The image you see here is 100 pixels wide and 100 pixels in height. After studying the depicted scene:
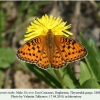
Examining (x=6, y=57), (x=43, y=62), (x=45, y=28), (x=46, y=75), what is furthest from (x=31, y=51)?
(x=6, y=57)

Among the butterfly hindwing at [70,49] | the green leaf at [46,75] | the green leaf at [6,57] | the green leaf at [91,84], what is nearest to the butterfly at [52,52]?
the butterfly hindwing at [70,49]

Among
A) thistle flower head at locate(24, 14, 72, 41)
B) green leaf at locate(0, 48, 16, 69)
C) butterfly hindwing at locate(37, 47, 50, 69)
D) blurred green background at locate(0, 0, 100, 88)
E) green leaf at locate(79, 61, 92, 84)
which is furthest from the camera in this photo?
blurred green background at locate(0, 0, 100, 88)

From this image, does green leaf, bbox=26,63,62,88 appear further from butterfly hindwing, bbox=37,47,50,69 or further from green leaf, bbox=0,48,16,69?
green leaf, bbox=0,48,16,69

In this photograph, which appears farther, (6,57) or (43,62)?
(6,57)

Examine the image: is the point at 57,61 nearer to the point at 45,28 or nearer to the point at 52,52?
the point at 52,52

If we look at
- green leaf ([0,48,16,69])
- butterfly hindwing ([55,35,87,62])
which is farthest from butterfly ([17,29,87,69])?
green leaf ([0,48,16,69])
